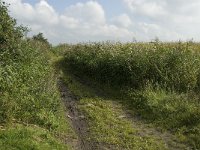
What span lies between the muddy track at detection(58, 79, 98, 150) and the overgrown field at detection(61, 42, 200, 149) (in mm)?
1923

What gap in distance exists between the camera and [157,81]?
17094 millimetres

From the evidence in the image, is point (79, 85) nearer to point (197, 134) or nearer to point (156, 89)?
point (156, 89)

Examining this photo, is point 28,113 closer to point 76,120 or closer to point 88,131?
point 88,131

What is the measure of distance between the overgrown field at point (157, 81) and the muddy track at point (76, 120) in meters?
1.92

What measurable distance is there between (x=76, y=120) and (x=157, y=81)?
4.92 m

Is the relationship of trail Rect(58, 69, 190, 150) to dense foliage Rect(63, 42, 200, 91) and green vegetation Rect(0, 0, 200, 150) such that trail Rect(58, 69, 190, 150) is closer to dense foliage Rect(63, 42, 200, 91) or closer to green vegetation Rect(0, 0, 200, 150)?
green vegetation Rect(0, 0, 200, 150)

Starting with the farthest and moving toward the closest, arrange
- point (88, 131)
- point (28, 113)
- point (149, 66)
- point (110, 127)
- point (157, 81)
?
point (149, 66) < point (157, 81) < point (110, 127) < point (88, 131) < point (28, 113)

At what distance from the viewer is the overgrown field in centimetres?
1273

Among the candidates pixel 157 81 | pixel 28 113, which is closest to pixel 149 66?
pixel 157 81

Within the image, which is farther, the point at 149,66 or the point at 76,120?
the point at 149,66

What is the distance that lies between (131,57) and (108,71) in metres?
1.74

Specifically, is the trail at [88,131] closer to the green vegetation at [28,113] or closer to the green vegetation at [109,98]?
the green vegetation at [109,98]

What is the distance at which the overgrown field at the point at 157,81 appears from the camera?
501 inches

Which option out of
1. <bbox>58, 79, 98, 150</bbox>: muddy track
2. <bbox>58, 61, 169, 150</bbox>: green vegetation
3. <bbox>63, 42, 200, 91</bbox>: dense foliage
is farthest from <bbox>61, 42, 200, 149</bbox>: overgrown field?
<bbox>58, 79, 98, 150</bbox>: muddy track
